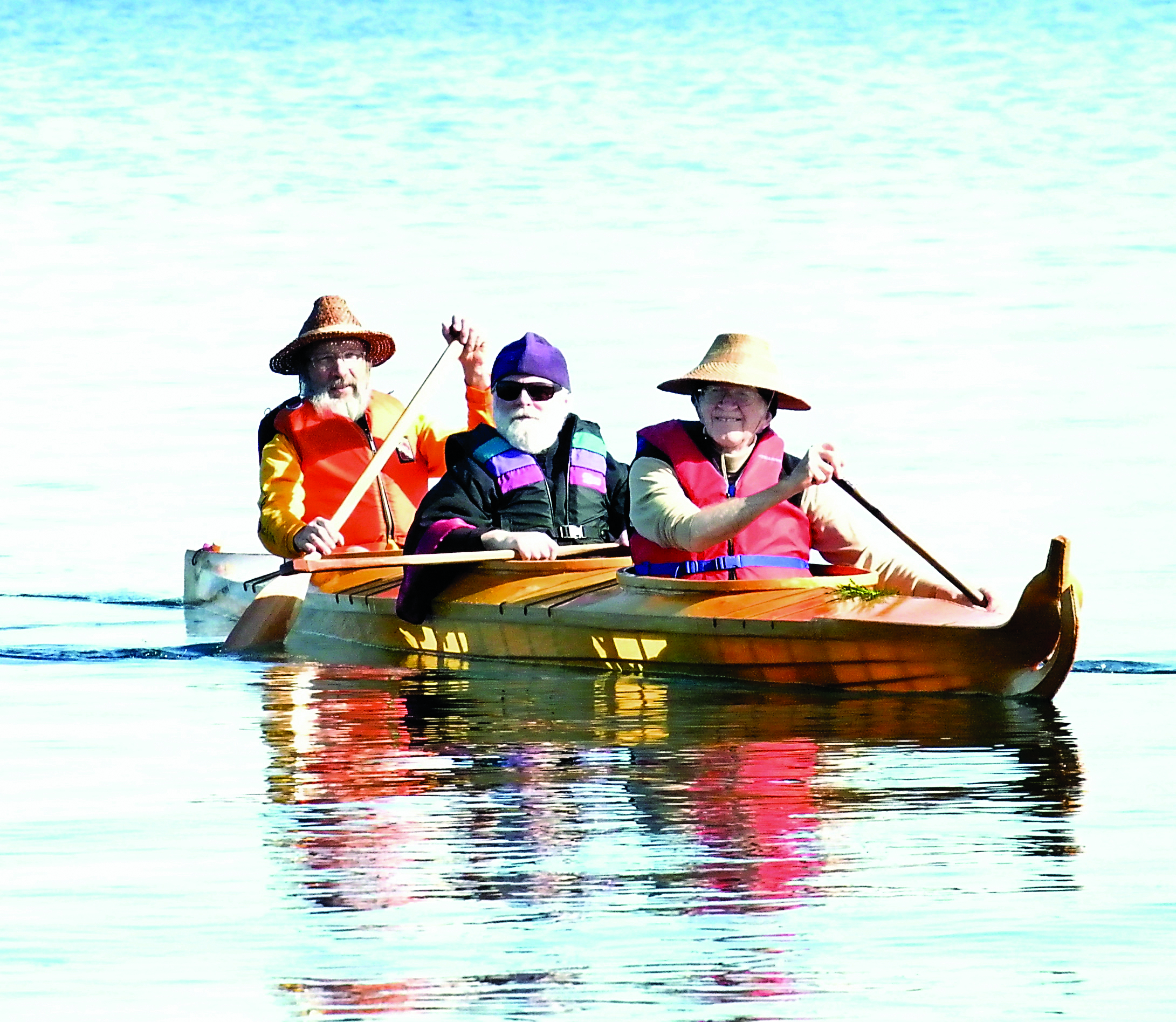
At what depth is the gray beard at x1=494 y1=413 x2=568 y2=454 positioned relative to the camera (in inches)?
506

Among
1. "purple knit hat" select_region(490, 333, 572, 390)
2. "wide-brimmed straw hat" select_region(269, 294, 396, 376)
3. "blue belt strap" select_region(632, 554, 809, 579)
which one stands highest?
"wide-brimmed straw hat" select_region(269, 294, 396, 376)

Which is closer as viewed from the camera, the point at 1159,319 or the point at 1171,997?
the point at 1171,997

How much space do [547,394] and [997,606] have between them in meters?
2.50

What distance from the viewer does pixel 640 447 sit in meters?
11.6

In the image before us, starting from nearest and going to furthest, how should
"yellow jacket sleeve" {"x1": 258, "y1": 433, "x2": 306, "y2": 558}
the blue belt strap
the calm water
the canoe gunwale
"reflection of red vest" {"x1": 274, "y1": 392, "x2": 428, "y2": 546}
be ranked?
the calm water < the canoe gunwale < the blue belt strap < "yellow jacket sleeve" {"x1": 258, "y1": 433, "x2": 306, "y2": 558} < "reflection of red vest" {"x1": 274, "y1": 392, "x2": 428, "y2": 546}

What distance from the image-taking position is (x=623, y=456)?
19.4 m

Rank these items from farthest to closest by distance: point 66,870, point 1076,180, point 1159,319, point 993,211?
1. point 1076,180
2. point 993,211
3. point 1159,319
4. point 66,870

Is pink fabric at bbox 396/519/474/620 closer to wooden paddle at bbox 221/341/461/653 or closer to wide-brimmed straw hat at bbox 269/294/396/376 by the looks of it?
wooden paddle at bbox 221/341/461/653

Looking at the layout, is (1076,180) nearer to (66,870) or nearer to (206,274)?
(206,274)

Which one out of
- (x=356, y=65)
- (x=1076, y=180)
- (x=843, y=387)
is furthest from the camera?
(x=356, y=65)

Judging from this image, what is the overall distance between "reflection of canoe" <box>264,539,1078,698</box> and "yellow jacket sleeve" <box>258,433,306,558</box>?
99 cm

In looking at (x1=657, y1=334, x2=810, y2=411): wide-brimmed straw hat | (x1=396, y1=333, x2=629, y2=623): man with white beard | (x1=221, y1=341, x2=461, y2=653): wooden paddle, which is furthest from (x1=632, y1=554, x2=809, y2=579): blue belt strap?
(x1=221, y1=341, x2=461, y2=653): wooden paddle

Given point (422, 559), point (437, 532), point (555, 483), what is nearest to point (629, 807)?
Answer: point (422, 559)

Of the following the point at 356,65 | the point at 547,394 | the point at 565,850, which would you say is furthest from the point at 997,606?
the point at 356,65
